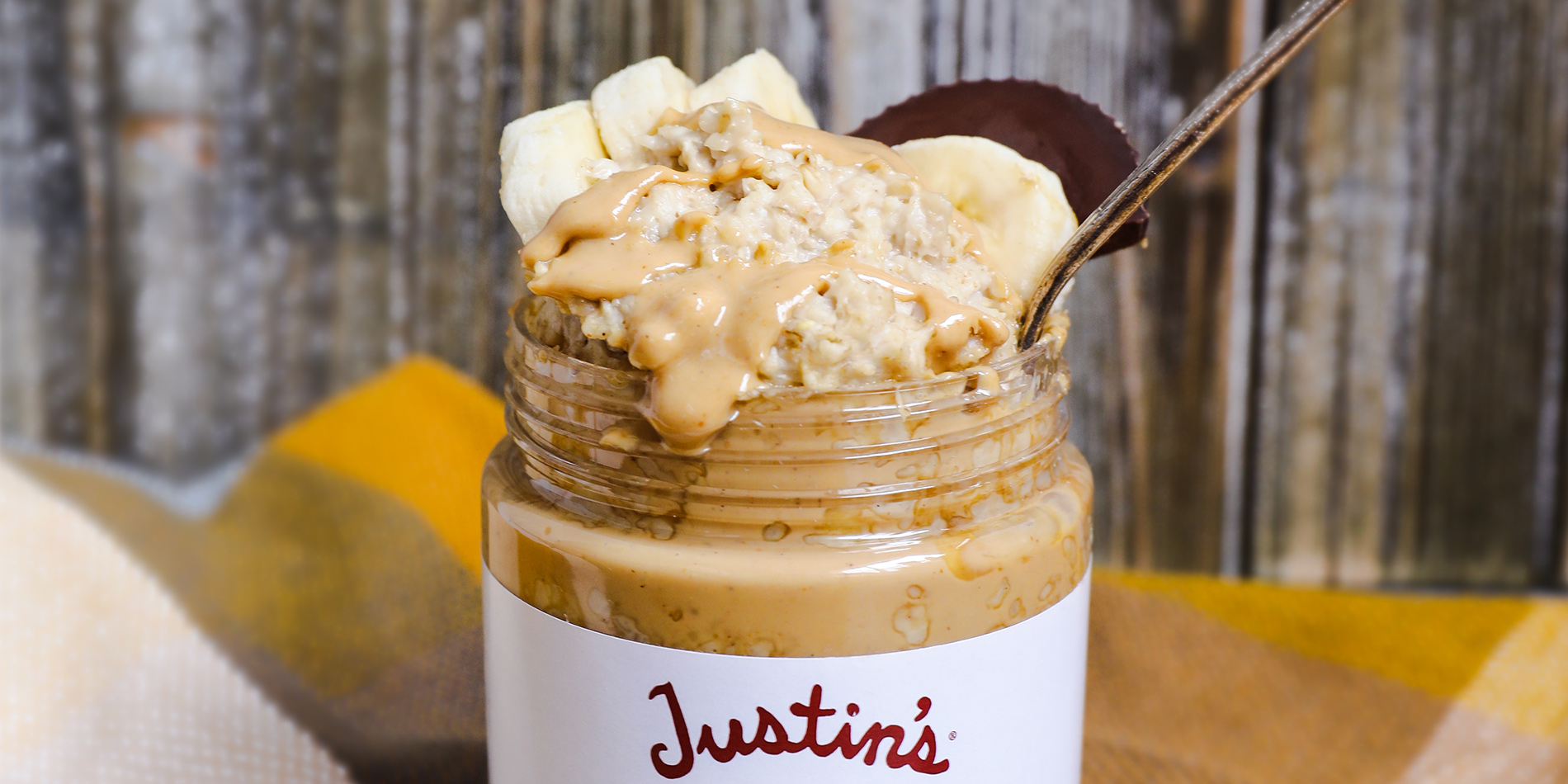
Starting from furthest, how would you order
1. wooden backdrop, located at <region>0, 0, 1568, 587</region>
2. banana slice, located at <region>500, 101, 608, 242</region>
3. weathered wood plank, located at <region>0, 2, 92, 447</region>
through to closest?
weathered wood plank, located at <region>0, 2, 92, 447</region> → wooden backdrop, located at <region>0, 0, 1568, 587</region> → banana slice, located at <region>500, 101, 608, 242</region>

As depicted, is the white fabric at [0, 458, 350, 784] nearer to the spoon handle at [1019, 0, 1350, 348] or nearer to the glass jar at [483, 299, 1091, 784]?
the glass jar at [483, 299, 1091, 784]

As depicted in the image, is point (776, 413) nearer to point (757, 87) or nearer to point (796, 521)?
point (796, 521)

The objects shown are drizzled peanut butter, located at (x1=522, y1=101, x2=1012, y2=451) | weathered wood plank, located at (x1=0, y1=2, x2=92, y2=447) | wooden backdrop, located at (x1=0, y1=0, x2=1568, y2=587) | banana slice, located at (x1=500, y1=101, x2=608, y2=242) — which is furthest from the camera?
weathered wood plank, located at (x1=0, y1=2, x2=92, y2=447)

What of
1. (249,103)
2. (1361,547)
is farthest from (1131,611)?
(249,103)

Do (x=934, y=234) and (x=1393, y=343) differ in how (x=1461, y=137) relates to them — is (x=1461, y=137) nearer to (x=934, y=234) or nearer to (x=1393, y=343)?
(x=1393, y=343)

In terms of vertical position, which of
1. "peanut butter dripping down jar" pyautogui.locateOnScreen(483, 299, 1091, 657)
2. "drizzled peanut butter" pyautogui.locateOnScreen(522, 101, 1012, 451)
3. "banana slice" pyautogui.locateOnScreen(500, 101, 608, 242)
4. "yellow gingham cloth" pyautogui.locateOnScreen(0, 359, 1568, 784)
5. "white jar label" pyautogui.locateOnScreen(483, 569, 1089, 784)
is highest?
"banana slice" pyautogui.locateOnScreen(500, 101, 608, 242)

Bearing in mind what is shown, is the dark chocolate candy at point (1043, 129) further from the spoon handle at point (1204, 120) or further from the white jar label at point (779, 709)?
the white jar label at point (779, 709)

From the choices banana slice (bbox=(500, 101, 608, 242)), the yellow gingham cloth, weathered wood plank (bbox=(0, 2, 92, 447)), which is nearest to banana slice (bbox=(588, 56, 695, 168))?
banana slice (bbox=(500, 101, 608, 242))

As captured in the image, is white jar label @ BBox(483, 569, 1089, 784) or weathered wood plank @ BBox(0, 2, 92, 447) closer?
white jar label @ BBox(483, 569, 1089, 784)
